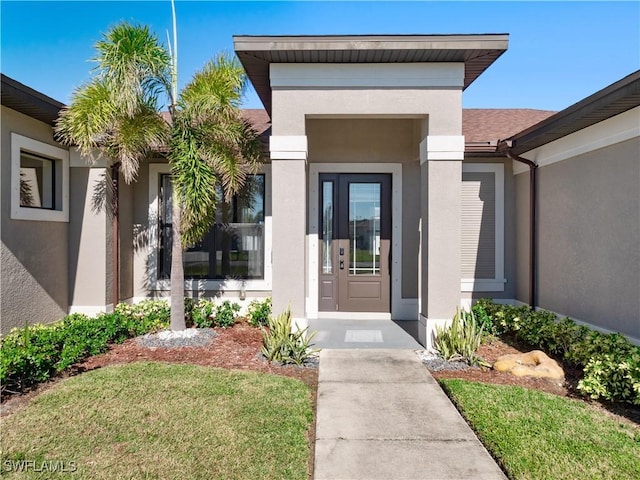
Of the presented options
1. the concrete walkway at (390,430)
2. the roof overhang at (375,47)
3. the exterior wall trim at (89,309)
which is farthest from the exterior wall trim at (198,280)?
the concrete walkway at (390,430)

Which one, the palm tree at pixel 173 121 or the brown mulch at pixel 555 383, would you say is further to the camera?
the palm tree at pixel 173 121

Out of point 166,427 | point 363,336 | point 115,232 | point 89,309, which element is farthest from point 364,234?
point 166,427

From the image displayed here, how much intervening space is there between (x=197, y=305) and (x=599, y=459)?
6.70 m

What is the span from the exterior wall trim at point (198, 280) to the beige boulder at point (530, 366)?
15.3ft

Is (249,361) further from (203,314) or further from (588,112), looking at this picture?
(588,112)

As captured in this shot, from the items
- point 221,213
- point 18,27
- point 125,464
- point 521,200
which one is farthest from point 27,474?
point 521,200

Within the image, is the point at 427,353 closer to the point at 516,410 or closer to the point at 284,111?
the point at 516,410

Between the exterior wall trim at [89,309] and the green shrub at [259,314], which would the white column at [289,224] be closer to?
the green shrub at [259,314]

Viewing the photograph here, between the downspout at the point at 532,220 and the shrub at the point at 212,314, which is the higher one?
the downspout at the point at 532,220

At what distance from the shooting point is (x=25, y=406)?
4.29 meters

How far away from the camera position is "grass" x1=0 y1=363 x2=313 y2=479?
10.7ft

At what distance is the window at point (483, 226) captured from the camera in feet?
28.7

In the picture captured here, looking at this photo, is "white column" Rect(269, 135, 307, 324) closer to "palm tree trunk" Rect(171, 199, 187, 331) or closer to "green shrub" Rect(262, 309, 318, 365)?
"green shrub" Rect(262, 309, 318, 365)

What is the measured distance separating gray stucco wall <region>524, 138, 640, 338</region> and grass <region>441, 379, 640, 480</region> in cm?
217
